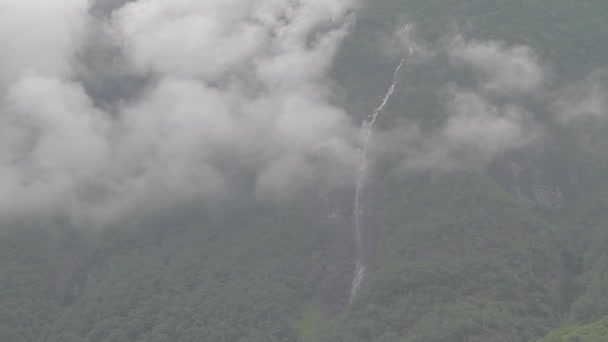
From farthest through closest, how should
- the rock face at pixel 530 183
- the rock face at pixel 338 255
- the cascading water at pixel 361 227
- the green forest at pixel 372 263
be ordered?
the rock face at pixel 530 183
the cascading water at pixel 361 227
the rock face at pixel 338 255
the green forest at pixel 372 263

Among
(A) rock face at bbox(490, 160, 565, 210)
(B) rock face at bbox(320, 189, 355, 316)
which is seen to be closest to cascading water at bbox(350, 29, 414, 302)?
(B) rock face at bbox(320, 189, 355, 316)

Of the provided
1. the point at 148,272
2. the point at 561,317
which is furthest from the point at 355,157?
the point at 561,317

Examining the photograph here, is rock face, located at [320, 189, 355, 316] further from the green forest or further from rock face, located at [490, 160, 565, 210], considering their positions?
rock face, located at [490, 160, 565, 210]

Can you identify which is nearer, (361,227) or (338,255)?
(338,255)

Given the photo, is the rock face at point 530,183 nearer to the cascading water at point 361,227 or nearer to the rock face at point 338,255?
the cascading water at point 361,227

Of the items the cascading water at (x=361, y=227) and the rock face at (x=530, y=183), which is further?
the rock face at (x=530, y=183)

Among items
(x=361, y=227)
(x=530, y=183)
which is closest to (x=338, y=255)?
(x=361, y=227)

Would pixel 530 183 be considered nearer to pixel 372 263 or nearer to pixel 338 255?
pixel 372 263

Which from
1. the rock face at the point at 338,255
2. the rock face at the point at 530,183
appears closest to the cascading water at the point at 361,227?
the rock face at the point at 338,255

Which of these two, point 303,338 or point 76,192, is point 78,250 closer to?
point 76,192
